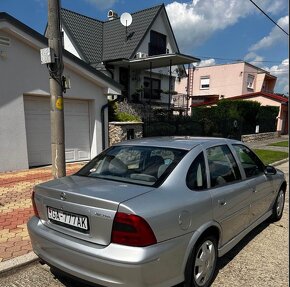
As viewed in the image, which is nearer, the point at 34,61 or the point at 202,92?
the point at 34,61

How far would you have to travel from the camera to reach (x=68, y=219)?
8.94ft

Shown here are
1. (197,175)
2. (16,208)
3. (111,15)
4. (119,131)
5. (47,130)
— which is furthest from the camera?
(111,15)

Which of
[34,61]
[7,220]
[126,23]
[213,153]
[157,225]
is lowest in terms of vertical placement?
[7,220]

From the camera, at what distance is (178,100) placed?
79.6 feet

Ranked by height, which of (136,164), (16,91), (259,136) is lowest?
(259,136)

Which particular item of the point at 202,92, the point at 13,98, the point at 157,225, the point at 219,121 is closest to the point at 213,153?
the point at 157,225

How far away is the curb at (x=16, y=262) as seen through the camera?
131 inches

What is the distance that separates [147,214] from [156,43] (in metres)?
21.8

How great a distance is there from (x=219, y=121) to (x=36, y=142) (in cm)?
1153

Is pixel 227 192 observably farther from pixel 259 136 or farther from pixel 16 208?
pixel 259 136

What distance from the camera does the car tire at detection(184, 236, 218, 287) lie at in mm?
2717

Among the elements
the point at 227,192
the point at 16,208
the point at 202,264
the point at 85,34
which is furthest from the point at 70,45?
the point at 202,264

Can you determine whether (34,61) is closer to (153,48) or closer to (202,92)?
(153,48)

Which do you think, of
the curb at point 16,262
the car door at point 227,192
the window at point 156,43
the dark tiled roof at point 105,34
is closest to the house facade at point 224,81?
the window at point 156,43
